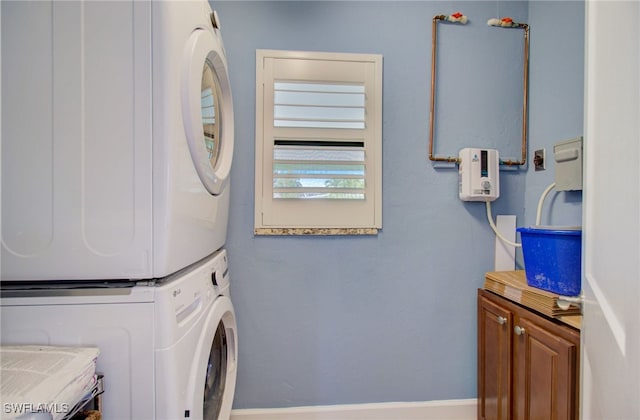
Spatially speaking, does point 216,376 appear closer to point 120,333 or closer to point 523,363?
point 120,333

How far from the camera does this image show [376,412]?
4.78 ft

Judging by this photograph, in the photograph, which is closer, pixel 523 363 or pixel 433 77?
pixel 523 363

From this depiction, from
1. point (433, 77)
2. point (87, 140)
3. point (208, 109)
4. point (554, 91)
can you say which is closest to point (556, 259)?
point (554, 91)

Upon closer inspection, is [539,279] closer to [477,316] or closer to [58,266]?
[477,316]

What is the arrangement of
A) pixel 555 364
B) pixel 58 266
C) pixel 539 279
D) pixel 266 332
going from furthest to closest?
pixel 266 332, pixel 539 279, pixel 555 364, pixel 58 266

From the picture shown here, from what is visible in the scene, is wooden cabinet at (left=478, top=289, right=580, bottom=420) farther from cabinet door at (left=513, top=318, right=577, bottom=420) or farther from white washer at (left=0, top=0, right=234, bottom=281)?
white washer at (left=0, top=0, right=234, bottom=281)

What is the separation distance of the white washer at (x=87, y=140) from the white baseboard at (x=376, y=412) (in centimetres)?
117

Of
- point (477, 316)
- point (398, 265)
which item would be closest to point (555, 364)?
point (477, 316)

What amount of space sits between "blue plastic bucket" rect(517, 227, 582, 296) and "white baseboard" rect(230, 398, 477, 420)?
34.4 inches

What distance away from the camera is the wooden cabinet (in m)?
0.90

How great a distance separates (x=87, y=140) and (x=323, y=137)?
974 mm

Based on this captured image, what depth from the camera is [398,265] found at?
1.49 metres

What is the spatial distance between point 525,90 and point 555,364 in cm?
132

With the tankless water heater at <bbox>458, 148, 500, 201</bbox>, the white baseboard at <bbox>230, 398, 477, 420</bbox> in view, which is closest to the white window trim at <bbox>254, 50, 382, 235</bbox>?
the tankless water heater at <bbox>458, 148, 500, 201</bbox>
